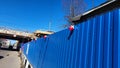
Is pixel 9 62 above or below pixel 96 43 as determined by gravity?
below

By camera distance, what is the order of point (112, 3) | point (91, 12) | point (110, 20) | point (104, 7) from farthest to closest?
point (91, 12)
point (104, 7)
point (112, 3)
point (110, 20)

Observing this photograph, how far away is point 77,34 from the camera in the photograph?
3498mm

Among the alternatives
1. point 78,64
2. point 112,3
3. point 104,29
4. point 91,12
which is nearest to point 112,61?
point 104,29

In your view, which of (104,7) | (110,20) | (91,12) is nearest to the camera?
(110,20)

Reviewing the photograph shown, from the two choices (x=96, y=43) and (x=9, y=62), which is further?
(x=9, y=62)

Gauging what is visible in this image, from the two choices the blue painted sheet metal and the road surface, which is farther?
the road surface

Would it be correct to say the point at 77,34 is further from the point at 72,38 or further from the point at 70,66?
the point at 70,66

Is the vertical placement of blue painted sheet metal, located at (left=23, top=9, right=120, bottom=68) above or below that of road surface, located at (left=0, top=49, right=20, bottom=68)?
above

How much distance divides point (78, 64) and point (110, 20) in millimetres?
1209

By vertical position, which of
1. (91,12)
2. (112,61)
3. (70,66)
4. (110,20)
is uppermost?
(91,12)

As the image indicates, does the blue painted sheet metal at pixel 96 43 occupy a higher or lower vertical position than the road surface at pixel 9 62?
higher

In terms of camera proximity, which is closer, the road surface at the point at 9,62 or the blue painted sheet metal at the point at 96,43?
the blue painted sheet metal at the point at 96,43

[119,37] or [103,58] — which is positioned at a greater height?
[119,37]

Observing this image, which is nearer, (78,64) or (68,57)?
(78,64)
